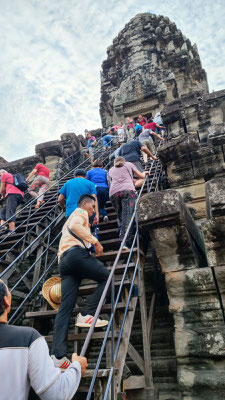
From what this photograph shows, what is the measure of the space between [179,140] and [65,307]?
3964 mm

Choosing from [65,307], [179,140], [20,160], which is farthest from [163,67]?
[65,307]

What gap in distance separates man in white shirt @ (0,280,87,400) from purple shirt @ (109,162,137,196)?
3043 mm

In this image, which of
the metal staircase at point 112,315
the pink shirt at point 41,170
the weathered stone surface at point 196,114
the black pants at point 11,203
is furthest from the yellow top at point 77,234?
the weathered stone surface at point 196,114

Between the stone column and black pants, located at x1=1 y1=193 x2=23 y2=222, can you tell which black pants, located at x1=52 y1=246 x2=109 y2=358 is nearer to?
the stone column

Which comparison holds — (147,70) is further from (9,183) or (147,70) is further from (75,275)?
(75,275)

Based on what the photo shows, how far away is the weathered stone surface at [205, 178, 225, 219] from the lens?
3289 millimetres

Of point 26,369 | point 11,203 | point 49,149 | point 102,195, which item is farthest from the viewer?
point 49,149

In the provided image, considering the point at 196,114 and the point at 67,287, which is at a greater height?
the point at 196,114

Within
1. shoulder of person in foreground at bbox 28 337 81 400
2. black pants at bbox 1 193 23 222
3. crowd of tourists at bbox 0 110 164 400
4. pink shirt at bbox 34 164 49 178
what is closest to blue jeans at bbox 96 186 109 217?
crowd of tourists at bbox 0 110 164 400

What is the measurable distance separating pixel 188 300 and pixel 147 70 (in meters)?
15.1

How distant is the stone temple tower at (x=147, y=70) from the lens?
49.5ft

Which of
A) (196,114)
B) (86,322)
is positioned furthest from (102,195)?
(196,114)

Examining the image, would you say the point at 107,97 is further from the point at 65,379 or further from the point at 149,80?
the point at 65,379

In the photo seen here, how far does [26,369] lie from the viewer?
4.78 ft
